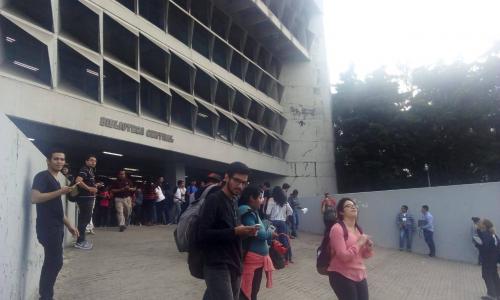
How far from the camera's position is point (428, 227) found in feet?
45.6

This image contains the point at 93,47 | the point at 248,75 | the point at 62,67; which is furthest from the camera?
the point at 248,75

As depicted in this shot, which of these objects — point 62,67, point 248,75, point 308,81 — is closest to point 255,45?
point 248,75

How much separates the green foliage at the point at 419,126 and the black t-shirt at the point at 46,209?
2471 centimetres

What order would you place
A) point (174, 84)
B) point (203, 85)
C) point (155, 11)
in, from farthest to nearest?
point (203, 85)
point (174, 84)
point (155, 11)

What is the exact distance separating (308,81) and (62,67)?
2060 cm

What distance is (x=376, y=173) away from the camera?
1159 inches

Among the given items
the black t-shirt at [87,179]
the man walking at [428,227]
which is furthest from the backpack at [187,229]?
the man walking at [428,227]

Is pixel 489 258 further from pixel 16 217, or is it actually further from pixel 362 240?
pixel 16 217

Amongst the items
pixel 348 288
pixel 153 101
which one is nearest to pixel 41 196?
pixel 348 288

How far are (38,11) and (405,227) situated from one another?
1397cm

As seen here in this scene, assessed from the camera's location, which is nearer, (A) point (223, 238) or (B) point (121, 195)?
(A) point (223, 238)

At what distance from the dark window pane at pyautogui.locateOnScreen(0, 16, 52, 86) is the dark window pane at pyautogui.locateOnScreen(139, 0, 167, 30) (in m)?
6.24

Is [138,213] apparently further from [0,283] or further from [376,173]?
[376,173]

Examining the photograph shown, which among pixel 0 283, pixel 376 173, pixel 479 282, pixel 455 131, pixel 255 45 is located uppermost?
pixel 255 45
